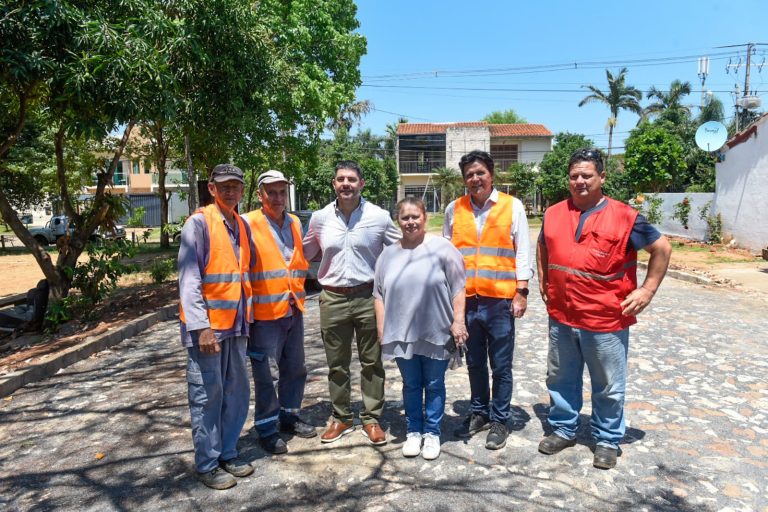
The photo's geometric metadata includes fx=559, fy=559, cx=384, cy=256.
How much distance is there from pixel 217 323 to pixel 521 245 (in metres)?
2.02

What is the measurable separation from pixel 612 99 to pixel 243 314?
146ft

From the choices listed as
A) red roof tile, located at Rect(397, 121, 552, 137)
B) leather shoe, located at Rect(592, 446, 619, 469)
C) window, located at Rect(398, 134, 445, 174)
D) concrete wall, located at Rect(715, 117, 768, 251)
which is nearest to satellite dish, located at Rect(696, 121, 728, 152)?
concrete wall, located at Rect(715, 117, 768, 251)

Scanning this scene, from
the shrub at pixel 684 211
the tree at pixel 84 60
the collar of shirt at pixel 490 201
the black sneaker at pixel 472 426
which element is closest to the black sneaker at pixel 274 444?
the black sneaker at pixel 472 426

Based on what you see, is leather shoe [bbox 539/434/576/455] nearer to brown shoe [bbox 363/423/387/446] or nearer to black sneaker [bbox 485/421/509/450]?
black sneaker [bbox 485/421/509/450]

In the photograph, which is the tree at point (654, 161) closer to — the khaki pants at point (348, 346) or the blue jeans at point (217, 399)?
the khaki pants at point (348, 346)

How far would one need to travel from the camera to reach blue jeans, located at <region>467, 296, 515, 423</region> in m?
3.74

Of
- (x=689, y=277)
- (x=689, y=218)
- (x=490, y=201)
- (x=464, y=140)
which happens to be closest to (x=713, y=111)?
(x=464, y=140)

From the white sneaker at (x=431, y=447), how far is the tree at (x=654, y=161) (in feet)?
80.7

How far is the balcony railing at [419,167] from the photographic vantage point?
4619 centimetres

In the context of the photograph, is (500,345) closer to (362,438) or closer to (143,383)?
(362,438)

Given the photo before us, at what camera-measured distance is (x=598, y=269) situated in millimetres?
3395

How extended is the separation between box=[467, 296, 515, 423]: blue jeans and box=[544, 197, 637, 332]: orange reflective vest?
407 millimetres

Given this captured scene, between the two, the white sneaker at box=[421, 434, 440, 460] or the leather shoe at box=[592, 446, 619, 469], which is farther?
the white sneaker at box=[421, 434, 440, 460]

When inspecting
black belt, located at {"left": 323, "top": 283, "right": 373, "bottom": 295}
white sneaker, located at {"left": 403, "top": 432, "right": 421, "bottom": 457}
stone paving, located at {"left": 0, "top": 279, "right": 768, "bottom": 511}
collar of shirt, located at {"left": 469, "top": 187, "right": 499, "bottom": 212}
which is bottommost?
stone paving, located at {"left": 0, "top": 279, "right": 768, "bottom": 511}
